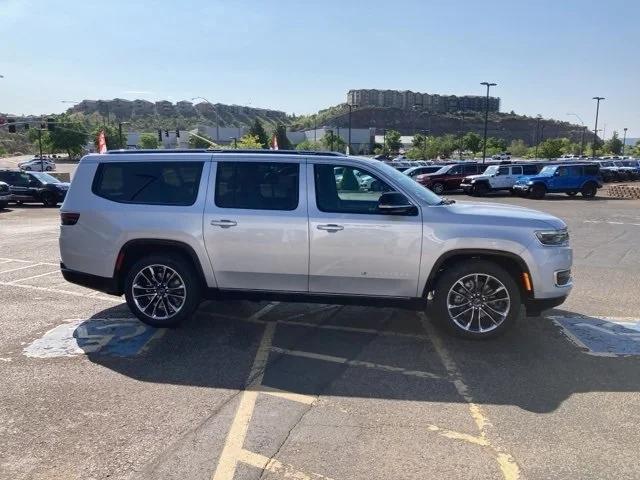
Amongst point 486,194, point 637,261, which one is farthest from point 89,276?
point 486,194

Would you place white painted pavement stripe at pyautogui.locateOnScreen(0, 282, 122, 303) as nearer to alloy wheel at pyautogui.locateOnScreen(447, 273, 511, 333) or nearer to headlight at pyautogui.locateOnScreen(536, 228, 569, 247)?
alloy wheel at pyautogui.locateOnScreen(447, 273, 511, 333)

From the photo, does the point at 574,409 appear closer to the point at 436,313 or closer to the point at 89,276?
the point at 436,313

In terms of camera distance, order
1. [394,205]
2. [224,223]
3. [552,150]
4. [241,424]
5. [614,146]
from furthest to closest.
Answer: [614,146]
[552,150]
[224,223]
[394,205]
[241,424]

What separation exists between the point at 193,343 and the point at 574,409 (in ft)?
11.6

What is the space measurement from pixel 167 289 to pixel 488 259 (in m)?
3.41

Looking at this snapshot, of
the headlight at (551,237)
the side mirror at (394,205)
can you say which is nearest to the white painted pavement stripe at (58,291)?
the side mirror at (394,205)

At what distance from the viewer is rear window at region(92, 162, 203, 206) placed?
18.3 feet

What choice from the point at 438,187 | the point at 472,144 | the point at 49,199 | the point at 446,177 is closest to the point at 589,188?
the point at 446,177

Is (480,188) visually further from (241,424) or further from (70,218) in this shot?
(241,424)

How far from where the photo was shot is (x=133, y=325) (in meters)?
5.90

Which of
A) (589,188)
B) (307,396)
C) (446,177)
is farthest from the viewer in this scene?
(446,177)

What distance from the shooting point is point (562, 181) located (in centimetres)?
2788

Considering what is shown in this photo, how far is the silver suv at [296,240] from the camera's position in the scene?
17.0 ft

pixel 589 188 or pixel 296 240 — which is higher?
pixel 296 240
